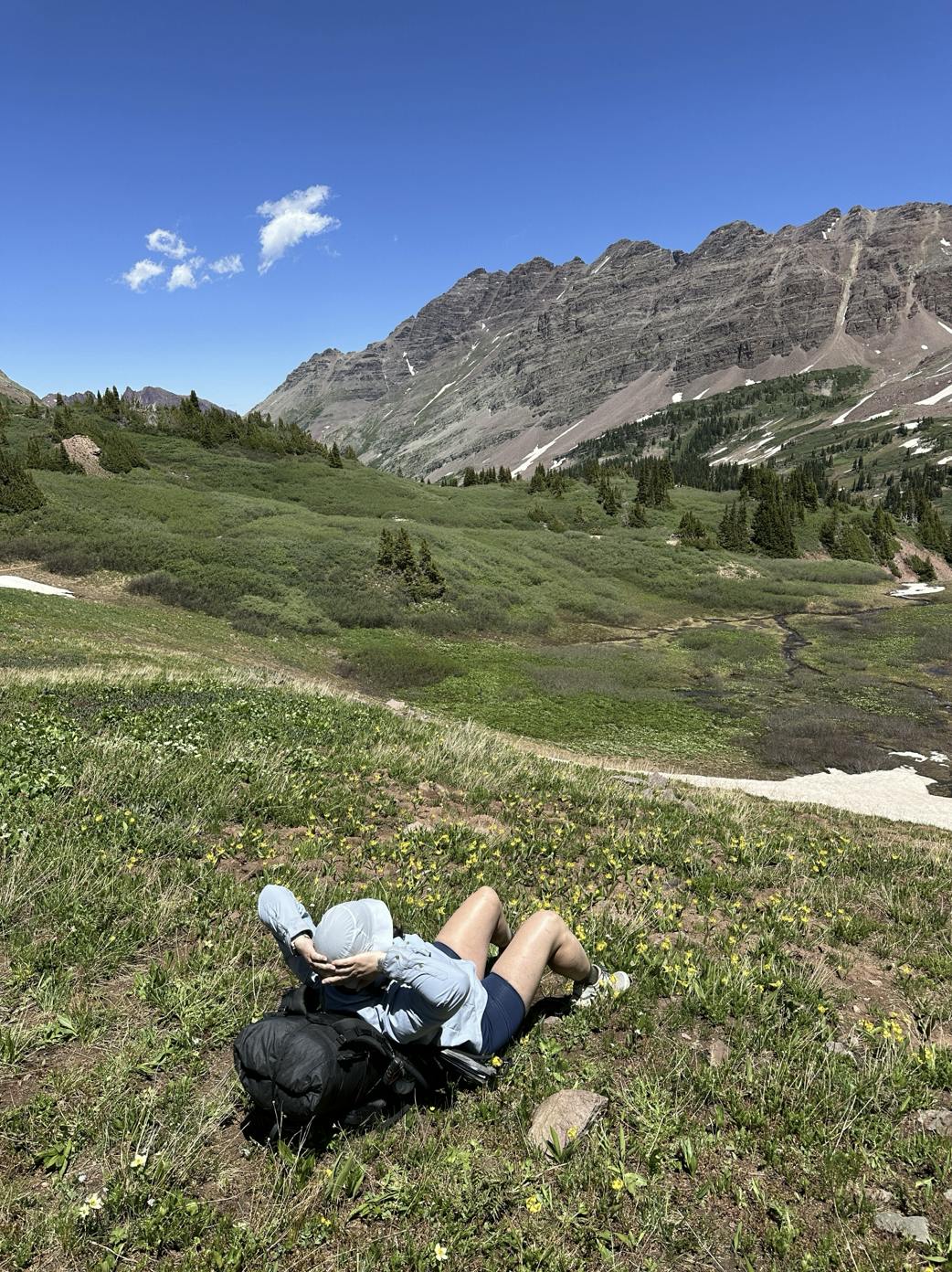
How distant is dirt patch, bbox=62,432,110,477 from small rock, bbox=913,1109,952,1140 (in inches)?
3005

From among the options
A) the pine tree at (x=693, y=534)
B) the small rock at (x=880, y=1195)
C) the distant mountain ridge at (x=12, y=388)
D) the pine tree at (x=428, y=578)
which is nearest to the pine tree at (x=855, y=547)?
the pine tree at (x=693, y=534)

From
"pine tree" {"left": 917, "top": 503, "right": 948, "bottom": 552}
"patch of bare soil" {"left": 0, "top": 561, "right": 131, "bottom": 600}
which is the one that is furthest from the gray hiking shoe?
"pine tree" {"left": 917, "top": 503, "right": 948, "bottom": 552}

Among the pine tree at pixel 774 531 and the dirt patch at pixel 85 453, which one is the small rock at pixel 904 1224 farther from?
the pine tree at pixel 774 531

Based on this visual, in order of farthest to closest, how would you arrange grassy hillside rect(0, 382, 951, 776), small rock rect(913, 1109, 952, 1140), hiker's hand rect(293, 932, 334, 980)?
grassy hillside rect(0, 382, 951, 776), small rock rect(913, 1109, 952, 1140), hiker's hand rect(293, 932, 334, 980)

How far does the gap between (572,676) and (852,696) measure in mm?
15021

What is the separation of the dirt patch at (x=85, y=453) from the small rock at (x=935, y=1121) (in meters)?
76.3

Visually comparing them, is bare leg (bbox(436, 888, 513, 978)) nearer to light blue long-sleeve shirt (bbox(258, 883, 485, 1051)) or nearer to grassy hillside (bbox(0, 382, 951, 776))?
light blue long-sleeve shirt (bbox(258, 883, 485, 1051))

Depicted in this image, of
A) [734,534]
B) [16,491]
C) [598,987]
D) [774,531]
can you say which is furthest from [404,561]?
[774,531]

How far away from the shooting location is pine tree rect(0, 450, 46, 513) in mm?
46625

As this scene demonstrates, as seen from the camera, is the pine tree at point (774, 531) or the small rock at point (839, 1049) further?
the pine tree at point (774, 531)

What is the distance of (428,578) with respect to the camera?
4962 centimetres

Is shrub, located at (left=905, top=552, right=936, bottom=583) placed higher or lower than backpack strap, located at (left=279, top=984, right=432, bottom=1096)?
higher

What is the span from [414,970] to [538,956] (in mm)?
1536

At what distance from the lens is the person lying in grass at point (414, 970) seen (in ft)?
13.9
